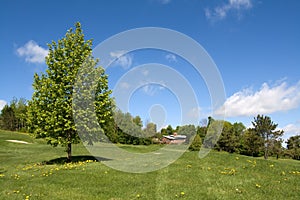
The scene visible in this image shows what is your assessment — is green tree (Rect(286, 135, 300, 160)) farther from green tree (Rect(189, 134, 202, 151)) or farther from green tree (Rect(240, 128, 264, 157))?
green tree (Rect(189, 134, 202, 151))

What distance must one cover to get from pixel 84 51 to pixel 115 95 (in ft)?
12.5

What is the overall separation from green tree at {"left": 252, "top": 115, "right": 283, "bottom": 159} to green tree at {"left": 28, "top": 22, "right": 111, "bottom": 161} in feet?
152

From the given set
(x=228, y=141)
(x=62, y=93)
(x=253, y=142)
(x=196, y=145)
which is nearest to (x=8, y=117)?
(x=196, y=145)

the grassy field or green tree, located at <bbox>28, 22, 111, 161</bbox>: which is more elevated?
green tree, located at <bbox>28, 22, 111, 161</bbox>

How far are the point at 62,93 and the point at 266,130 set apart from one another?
50045mm

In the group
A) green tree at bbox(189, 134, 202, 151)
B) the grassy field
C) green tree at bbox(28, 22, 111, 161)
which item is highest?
green tree at bbox(28, 22, 111, 161)

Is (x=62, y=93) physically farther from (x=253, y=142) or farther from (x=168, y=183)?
(x=253, y=142)

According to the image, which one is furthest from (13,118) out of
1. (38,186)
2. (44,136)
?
(38,186)

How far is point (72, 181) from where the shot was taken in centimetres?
1159

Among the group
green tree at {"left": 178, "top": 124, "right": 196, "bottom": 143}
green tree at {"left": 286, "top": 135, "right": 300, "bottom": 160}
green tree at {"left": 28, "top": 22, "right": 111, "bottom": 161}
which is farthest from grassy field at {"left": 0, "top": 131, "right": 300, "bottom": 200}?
green tree at {"left": 286, "top": 135, "right": 300, "bottom": 160}

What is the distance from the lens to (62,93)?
679 inches

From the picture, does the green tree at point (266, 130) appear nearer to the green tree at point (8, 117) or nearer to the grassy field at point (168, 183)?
the grassy field at point (168, 183)

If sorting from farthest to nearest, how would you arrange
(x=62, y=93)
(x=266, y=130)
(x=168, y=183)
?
(x=266, y=130)
(x=62, y=93)
(x=168, y=183)

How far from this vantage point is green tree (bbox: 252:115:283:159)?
55.2m
